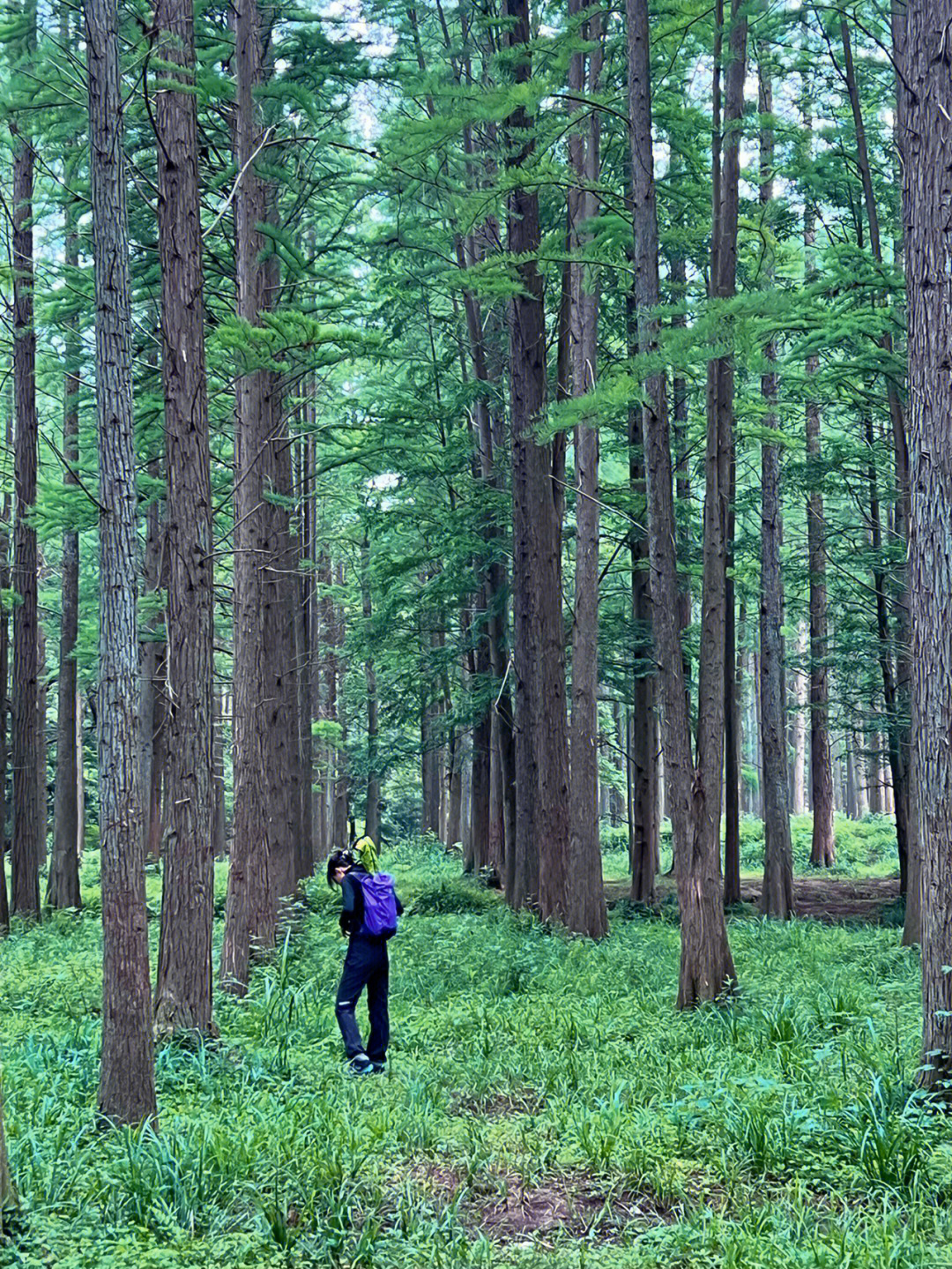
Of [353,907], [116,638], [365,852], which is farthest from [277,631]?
[116,638]

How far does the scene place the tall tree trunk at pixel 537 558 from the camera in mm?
14555

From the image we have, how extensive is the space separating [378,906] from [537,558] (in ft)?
25.2

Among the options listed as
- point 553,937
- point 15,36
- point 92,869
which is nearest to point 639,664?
point 553,937

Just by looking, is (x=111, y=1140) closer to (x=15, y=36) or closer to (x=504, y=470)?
(x=15, y=36)

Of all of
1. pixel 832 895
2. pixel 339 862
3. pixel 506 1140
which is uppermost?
pixel 339 862

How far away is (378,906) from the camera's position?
26.5ft

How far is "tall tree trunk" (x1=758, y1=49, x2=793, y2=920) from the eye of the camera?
1736 cm

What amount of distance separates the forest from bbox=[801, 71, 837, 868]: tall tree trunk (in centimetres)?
31

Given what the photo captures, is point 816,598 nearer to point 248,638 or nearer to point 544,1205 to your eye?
point 248,638

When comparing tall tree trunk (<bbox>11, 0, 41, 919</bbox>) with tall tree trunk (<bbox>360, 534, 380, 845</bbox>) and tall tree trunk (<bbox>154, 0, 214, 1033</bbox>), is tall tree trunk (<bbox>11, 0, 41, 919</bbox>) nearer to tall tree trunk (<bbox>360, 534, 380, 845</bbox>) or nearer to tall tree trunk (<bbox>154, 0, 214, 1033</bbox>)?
tall tree trunk (<bbox>360, 534, 380, 845</bbox>)

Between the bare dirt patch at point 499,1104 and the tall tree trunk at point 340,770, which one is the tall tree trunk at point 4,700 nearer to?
the bare dirt patch at point 499,1104

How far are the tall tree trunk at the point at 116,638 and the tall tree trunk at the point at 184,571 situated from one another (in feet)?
6.03

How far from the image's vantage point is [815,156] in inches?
623

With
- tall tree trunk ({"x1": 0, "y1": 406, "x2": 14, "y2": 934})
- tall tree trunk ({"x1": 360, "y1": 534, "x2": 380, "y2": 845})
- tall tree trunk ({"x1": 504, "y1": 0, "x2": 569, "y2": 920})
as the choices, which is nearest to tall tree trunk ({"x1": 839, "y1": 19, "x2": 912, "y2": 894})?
tall tree trunk ({"x1": 504, "y1": 0, "x2": 569, "y2": 920})
